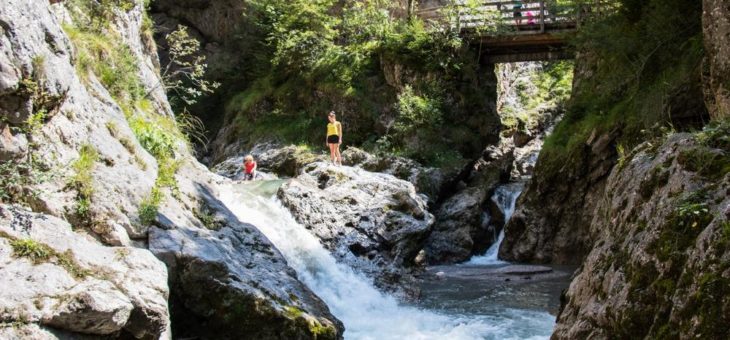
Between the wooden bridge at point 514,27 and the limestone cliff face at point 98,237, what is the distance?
14.3m

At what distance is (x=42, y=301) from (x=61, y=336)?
1.11ft

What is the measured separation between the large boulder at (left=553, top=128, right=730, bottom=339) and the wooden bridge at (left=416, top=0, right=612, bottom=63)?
15.1m

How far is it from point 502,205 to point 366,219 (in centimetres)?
641

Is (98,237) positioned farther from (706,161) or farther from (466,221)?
(466,221)

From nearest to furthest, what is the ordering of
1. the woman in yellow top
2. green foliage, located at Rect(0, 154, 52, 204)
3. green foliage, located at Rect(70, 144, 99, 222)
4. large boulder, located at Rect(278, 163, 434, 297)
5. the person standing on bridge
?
green foliage, located at Rect(0, 154, 52, 204)
green foliage, located at Rect(70, 144, 99, 222)
large boulder, located at Rect(278, 163, 434, 297)
the woman in yellow top
the person standing on bridge

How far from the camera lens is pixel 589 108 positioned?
621 inches

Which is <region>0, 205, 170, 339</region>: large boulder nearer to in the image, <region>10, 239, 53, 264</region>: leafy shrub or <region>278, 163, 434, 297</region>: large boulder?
<region>10, 239, 53, 264</region>: leafy shrub

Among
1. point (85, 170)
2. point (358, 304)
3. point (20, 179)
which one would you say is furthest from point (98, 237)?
point (358, 304)

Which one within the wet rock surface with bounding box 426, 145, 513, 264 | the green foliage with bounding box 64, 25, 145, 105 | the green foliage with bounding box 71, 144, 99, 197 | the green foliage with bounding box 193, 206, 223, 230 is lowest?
the wet rock surface with bounding box 426, 145, 513, 264

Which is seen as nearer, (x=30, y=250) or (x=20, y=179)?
(x=30, y=250)

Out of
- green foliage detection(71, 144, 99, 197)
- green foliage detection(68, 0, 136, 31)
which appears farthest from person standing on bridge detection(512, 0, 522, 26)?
green foliage detection(71, 144, 99, 197)

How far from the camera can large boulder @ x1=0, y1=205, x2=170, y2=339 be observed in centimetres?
518

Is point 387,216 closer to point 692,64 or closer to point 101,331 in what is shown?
point 692,64

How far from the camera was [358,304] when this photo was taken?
10.5 m
